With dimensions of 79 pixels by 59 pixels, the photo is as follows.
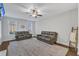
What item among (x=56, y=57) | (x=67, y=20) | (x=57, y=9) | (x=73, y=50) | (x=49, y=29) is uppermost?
(x=57, y=9)

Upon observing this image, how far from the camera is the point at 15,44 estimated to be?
1.22m

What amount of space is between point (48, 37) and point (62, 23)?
1.12 feet

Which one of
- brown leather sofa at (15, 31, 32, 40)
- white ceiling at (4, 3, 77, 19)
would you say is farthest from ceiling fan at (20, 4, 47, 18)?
brown leather sofa at (15, 31, 32, 40)

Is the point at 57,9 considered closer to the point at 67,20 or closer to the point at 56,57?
the point at 67,20

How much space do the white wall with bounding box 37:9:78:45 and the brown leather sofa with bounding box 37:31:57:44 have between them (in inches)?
2.8

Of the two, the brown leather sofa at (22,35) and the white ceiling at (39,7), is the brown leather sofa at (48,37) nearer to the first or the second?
the brown leather sofa at (22,35)

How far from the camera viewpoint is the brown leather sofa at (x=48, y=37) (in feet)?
3.96

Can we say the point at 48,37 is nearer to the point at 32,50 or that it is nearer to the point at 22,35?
the point at 32,50

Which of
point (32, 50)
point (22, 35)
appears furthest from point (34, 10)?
point (32, 50)

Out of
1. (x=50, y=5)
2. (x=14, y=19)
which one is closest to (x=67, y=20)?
(x=50, y=5)

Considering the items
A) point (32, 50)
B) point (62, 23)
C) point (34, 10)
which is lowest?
point (32, 50)

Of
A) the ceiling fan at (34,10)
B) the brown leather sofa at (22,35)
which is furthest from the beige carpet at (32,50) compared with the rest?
the ceiling fan at (34,10)

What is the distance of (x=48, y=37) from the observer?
4.06 feet

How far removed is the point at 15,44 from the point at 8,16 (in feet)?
1.63
